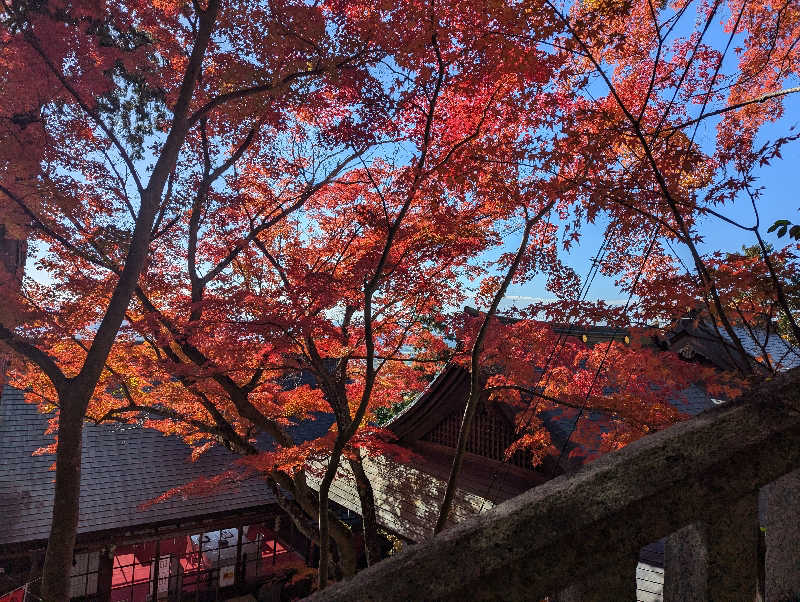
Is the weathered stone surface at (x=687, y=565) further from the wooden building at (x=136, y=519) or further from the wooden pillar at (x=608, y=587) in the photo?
the wooden building at (x=136, y=519)

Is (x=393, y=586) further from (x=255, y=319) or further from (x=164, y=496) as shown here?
(x=164, y=496)

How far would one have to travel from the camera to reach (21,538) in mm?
9383

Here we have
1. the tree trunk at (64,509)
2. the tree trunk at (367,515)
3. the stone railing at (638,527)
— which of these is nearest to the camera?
the stone railing at (638,527)

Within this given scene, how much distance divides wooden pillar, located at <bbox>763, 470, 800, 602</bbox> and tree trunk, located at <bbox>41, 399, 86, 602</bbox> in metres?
7.14

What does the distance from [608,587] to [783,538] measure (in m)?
0.61

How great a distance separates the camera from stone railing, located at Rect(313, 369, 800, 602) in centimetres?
111

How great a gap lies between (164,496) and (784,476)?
1164 centimetres

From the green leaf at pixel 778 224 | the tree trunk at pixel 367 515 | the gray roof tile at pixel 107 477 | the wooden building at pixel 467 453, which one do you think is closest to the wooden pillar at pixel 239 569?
the gray roof tile at pixel 107 477

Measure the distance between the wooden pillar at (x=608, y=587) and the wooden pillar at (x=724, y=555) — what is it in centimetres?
18

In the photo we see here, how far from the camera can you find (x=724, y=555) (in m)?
1.22

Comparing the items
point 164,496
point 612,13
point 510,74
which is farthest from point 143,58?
point 164,496

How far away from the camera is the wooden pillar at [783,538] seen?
4.38 feet

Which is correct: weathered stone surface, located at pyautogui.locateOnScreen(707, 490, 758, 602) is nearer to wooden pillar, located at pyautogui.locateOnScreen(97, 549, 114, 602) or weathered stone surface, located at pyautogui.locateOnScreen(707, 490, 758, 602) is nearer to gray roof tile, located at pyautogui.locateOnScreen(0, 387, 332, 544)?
gray roof tile, located at pyautogui.locateOnScreen(0, 387, 332, 544)

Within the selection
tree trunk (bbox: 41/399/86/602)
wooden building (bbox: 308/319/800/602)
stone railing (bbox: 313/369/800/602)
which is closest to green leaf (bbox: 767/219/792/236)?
stone railing (bbox: 313/369/800/602)
